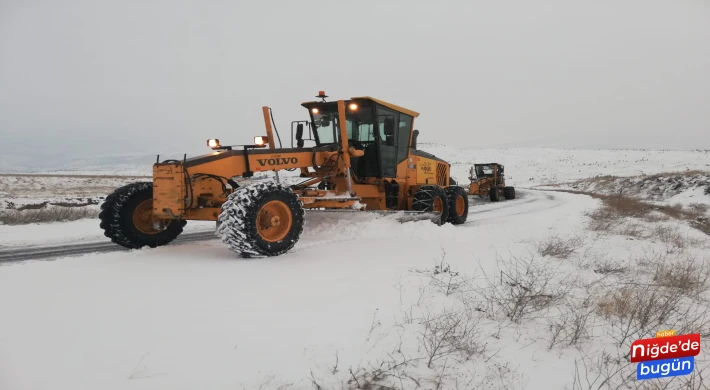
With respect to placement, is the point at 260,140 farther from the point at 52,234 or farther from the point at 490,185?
the point at 490,185

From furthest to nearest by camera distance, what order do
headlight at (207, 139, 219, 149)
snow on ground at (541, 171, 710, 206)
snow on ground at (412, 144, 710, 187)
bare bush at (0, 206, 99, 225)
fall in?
snow on ground at (412, 144, 710, 187) → snow on ground at (541, 171, 710, 206) → bare bush at (0, 206, 99, 225) → headlight at (207, 139, 219, 149)

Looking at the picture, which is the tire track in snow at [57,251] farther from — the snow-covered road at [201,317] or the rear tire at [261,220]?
the rear tire at [261,220]

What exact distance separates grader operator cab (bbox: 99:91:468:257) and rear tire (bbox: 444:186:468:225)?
0.09 feet

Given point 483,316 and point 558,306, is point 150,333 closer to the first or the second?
point 483,316

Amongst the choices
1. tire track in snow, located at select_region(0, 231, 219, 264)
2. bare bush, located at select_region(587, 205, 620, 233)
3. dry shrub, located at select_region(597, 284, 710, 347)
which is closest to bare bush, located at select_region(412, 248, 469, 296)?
dry shrub, located at select_region(597, 284, 710, 347)

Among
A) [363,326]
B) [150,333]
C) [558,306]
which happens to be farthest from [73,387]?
[558,306]

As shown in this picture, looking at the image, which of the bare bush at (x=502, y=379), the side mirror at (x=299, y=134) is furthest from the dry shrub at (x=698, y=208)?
the bare bush at (x=502, y=379)

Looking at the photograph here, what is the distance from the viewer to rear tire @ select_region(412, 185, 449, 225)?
1017 centimetres

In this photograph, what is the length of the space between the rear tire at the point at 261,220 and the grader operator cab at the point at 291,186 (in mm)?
13

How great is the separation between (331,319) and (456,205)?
839 cm

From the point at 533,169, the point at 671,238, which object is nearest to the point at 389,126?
the point at 671,238

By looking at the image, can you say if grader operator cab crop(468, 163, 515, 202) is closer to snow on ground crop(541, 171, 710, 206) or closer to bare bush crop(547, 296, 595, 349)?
snow on ground crop(541, 171, 710, 206)

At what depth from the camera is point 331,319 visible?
342 cm

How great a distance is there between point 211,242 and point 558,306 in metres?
5.69
